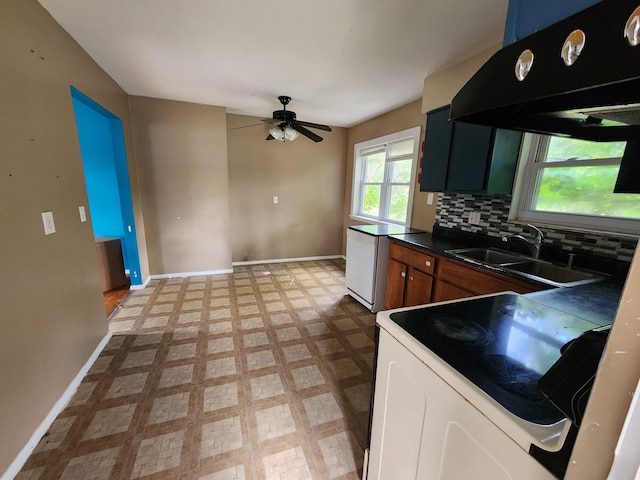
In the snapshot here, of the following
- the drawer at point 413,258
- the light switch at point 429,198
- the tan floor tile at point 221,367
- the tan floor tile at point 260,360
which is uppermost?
the light switch at point 429,198

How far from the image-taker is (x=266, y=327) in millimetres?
2529

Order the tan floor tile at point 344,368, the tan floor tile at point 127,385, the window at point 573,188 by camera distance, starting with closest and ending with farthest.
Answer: the window at point 573,188 < the tan floor tile at point 127,385 < the tan floor tile at point 344,368

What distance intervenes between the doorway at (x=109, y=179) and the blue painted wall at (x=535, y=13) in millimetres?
3339

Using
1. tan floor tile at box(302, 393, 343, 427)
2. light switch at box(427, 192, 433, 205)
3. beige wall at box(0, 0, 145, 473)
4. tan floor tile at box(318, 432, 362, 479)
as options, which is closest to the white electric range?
tan floor tile at box(318, 432, 362, 479)

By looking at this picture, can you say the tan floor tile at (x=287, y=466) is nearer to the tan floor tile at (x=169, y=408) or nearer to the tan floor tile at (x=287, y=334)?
the tan floor tile at (x=169, y=408)

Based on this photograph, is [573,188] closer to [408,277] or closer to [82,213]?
[408,277]

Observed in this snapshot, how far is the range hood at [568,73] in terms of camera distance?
46 centimetres

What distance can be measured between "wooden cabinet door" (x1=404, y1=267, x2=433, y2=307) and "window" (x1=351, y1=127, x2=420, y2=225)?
3.60 ft

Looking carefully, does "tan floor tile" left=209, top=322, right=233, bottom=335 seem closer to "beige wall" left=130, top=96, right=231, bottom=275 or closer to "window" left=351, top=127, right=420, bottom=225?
"beige wall" left=130, top=96, right=231, bottom=275

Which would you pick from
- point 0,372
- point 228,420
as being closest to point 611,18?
point 228,420

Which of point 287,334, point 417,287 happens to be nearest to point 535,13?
point 417,287

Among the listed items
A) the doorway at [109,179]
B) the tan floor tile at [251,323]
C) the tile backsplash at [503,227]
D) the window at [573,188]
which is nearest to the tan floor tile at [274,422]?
the tan floor tile at [251,323]

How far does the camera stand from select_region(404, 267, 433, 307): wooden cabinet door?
2.19 meters

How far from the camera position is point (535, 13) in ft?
2.20
